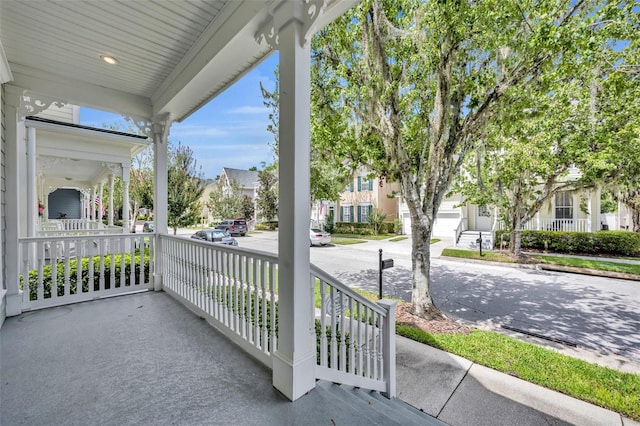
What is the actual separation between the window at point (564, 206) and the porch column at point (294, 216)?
50.9 feet

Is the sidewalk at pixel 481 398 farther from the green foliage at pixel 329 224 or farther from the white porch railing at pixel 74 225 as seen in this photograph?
the green foliage at pixel 329 224

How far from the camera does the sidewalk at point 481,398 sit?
2.35 m

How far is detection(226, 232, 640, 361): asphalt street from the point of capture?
4184 millimetres

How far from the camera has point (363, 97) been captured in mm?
4406

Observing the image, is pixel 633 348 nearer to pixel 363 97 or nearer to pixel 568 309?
pixel 568 309

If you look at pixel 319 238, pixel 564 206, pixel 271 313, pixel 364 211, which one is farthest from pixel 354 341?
pixel 364 211

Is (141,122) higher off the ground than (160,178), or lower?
higher

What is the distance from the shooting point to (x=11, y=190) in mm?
3049

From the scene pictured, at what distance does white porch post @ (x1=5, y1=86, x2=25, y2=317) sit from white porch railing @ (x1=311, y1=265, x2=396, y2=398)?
3530 mm

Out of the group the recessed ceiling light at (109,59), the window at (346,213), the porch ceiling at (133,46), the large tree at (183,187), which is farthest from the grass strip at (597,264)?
the window at (346,213)

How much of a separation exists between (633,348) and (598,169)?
18.3 feet

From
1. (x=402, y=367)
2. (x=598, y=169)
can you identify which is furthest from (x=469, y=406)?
(x=598, y=169)

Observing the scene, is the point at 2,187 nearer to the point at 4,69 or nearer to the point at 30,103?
the point at 30,103

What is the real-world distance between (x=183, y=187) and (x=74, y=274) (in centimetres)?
645
